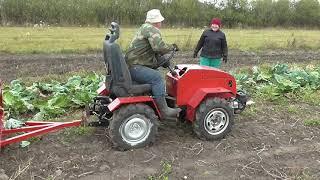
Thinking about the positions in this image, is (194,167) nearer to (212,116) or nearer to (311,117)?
(212,116)

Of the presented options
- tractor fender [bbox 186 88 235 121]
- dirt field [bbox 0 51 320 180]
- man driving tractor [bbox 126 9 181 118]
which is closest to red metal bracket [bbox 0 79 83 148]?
dirt field [bbox 0 51 320 180]

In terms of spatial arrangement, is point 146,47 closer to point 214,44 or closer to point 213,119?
point 213,119

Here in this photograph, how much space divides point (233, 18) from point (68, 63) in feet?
56.9

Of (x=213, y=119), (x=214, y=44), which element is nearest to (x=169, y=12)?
(x=214, y=44)

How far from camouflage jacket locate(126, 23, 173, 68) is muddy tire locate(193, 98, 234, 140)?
93 cm

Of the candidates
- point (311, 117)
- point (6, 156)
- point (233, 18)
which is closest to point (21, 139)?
point (6, 156)

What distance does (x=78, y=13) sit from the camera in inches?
942

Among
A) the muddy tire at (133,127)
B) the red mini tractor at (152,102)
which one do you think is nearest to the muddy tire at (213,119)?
the red mini tractor at (152,102)

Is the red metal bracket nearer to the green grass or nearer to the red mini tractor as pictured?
the red mini tractor

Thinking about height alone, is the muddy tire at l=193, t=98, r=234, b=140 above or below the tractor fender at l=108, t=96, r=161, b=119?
below

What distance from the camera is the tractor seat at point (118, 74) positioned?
6183mm

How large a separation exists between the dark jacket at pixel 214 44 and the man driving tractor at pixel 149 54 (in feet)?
12.2

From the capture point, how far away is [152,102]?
257 inches

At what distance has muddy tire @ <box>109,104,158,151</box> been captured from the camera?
623 cm
